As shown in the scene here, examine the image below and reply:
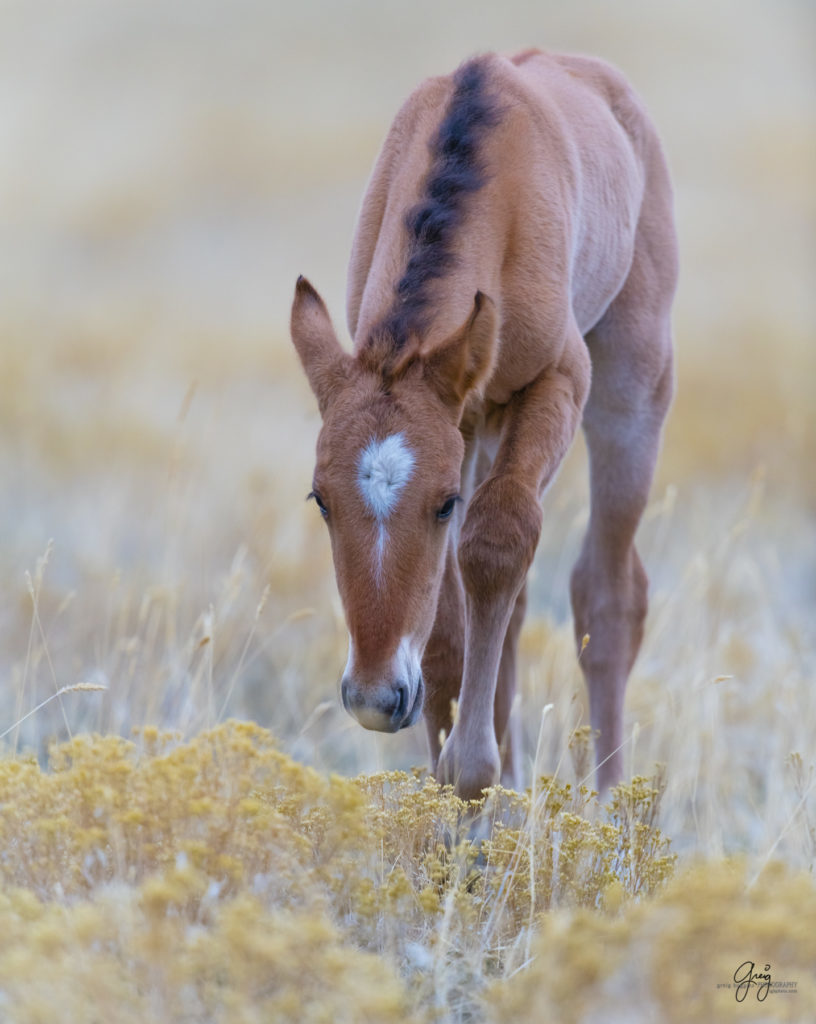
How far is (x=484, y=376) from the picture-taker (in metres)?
3.15

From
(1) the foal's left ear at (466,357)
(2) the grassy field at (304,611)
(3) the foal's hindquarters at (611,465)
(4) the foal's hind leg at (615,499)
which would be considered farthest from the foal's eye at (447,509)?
(4) the foal's hind leg at (615,499)

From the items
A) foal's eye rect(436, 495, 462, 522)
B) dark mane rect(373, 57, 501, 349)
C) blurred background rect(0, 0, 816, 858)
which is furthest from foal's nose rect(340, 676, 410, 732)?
dark mane rect(373, 57, 501, 349)

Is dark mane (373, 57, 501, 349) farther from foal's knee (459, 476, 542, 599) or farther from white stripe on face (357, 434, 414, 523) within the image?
foal's knee (459, 476, 542, 599)

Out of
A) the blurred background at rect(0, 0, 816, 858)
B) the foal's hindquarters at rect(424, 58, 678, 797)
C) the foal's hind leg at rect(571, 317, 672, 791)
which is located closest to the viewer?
the foal's hindquarters at rect(424, 58, 678, 797)

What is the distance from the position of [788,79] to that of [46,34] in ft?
53.3

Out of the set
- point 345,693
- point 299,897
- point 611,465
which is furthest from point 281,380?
point 299,897

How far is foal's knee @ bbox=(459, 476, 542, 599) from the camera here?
128 inches

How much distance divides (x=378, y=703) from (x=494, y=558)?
691 mm

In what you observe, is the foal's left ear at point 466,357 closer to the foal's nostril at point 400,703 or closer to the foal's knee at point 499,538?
the foal's knee at point 499,538

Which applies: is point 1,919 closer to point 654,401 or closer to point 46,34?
point 654,401

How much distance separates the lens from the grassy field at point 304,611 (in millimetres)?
2025

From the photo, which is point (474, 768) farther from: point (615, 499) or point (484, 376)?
point (615, 499)

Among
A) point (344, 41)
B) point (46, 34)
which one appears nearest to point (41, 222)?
point (46, 34)

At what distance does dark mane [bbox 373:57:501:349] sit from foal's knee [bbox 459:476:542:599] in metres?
0.56
